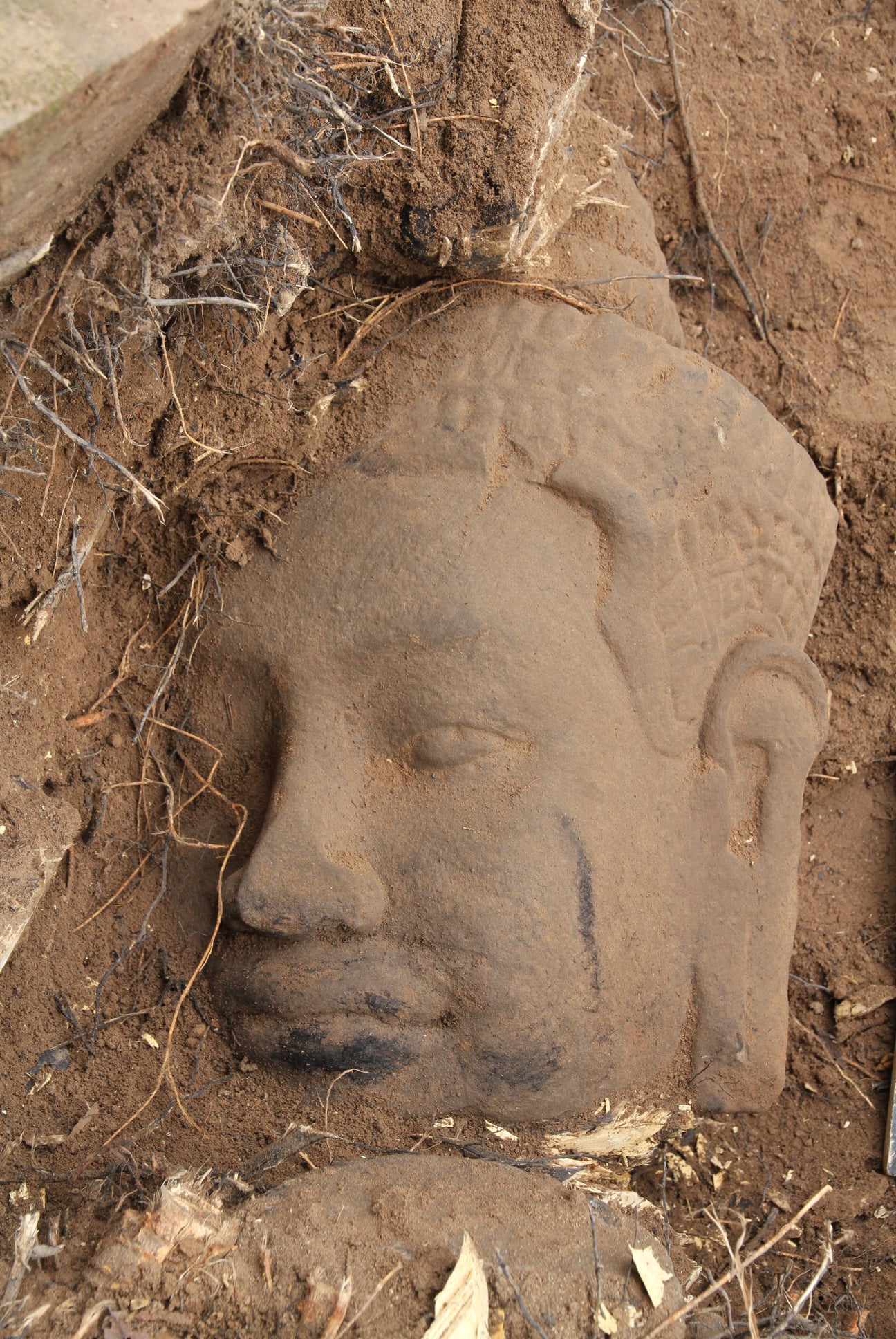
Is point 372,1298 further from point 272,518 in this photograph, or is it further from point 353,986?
point 272,518

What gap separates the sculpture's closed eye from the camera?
212cm

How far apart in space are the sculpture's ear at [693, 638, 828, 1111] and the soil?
342mm

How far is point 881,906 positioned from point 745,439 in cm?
164

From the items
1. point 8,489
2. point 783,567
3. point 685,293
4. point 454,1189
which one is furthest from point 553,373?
point 454,1189

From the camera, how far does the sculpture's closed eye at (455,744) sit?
6.96 feet

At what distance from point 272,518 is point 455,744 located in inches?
24.9

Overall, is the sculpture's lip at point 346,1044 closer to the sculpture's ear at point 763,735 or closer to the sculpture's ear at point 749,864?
the sculpture's ear at point 749,864

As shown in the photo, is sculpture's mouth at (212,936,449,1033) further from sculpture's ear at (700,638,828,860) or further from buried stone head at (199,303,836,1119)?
sculpture's ear at (700,638,828,860)

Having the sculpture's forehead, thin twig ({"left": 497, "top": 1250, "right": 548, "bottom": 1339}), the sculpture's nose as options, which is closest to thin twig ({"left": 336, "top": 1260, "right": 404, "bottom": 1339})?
thin twig ({"left": 497, "top": 1250, "right": 548, "bottom": 1339})

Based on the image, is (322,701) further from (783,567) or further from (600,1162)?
(600,1162)

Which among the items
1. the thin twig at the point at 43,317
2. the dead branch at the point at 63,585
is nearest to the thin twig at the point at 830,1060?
the dead branch at the point at 63,585

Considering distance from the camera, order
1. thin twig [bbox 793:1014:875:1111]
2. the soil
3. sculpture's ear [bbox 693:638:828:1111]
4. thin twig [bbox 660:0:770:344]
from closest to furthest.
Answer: the soil < sculpture's ear [bbox 693:638:828:1111] < thin twig [bbox 793:1014:875:1111] < thin twig [bbox 660:0:770:344]

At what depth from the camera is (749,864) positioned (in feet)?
7.96

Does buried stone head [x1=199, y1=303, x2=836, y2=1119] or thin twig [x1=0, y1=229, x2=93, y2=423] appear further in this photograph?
buried stone head [x1=199, y1=303, x2=836, y2=1119]
